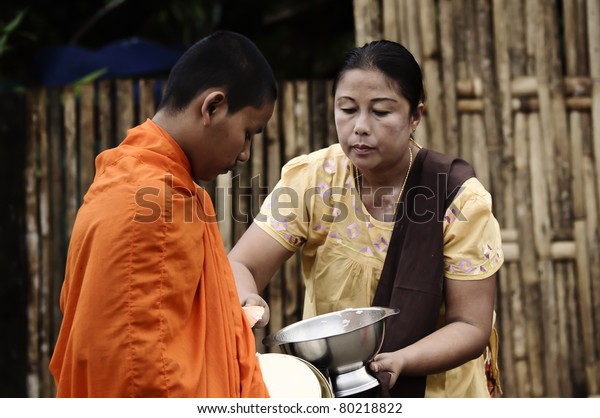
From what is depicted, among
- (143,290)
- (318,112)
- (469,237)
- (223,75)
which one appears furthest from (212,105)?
(318,112)

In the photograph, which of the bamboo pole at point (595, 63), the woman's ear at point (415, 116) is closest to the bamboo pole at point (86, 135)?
the woman's ear at point (415, 116)

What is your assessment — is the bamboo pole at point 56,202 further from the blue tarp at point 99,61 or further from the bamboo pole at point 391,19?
the bamboo pole at point 391,19

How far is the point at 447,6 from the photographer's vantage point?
4793mm

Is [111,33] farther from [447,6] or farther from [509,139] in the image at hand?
[509,139]

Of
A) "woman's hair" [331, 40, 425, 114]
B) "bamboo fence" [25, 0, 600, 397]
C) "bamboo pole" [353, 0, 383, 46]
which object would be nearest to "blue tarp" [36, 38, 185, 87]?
"bamboo fence" [25, 0, 600, 397]

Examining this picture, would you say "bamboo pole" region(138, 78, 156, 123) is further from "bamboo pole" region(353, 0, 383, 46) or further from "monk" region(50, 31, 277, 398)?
"monk" region(50, 31, 277, 398)

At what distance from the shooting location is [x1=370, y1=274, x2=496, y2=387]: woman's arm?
2.62m

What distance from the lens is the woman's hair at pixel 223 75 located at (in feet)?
7.09

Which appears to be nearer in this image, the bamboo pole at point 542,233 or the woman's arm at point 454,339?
the woman's arm at point 454,339

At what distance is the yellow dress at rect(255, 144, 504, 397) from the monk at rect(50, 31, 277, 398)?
0.71 m

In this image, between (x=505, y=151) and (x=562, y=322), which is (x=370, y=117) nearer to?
(x=505, y=151)

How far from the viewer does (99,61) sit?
19.8 ft
